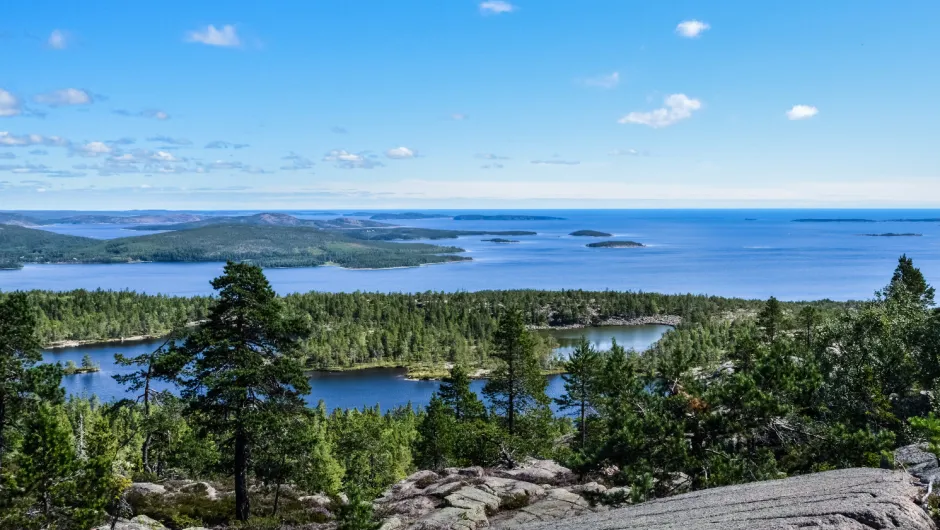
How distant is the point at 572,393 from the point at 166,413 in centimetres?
2595

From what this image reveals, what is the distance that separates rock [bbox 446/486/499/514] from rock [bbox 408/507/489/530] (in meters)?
0.57

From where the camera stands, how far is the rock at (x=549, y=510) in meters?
24.3

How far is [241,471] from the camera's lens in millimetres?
26766

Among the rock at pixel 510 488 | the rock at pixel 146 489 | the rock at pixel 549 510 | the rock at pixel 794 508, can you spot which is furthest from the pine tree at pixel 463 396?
the rock at pixel 794 508

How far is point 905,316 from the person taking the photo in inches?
1507

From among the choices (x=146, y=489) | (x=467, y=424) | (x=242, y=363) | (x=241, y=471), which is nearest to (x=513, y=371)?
(x=467, y=424)

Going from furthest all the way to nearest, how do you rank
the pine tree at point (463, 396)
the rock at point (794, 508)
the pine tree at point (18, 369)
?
1. the pine tree at point (463, 396)
2. the pine tree at point (18, 369)
3. the rock at point (794, 508)

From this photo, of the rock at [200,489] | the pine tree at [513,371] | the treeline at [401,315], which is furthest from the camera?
the treeline at [401,315]

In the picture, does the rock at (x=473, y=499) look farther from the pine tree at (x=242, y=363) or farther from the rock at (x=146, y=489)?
the rock at (x=146, y=489)

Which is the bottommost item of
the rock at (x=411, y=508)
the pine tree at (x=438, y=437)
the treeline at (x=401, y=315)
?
the treeline at (x=401, y=315)

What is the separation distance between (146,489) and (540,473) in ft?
64.0

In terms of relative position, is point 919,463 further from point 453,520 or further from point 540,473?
point 540,473

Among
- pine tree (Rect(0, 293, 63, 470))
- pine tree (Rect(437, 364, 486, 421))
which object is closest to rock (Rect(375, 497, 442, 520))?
pine tree (Rect(0, 293, 63, 470))

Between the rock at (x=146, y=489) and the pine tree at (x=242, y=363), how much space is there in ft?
23.3
